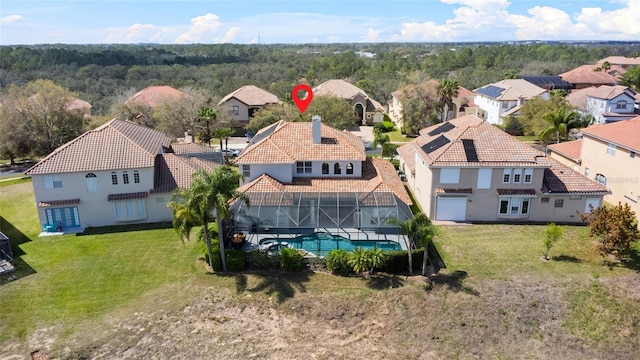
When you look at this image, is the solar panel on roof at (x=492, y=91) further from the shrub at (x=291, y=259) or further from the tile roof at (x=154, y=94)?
the shrub at (x=291, y=259)

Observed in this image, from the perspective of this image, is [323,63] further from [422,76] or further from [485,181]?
[485,181]

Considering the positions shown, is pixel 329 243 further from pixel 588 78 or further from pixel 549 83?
pixel 588 78

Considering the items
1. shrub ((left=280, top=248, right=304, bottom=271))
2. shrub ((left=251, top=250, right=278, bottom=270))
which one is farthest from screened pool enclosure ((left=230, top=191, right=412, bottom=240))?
shrub ((left=280, top=248, right=304, bottom=271))

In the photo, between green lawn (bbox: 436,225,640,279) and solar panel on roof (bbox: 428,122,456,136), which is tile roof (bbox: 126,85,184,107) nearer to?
solar panel on roof (bbox: 428,122,456,136)

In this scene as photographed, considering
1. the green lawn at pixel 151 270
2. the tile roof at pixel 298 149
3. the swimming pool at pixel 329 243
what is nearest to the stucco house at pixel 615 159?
the green lawn at pixel 151 270

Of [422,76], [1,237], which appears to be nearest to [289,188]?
[1,237]

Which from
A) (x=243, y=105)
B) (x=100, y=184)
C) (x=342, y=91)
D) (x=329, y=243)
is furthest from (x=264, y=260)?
(x=342, y=91)
